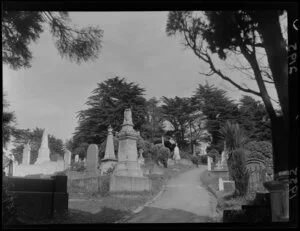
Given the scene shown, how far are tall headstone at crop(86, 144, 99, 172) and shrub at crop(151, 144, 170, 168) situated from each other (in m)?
2.07

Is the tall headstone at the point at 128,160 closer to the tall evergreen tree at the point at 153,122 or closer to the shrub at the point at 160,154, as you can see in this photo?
the tall evergreen tree at the point at 153,122

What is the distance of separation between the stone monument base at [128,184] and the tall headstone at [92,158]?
1.96 meters

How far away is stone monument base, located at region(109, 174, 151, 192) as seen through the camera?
8711 mm

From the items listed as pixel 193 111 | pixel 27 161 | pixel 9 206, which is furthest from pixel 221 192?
pixel 27 161

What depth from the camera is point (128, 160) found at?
34.3 ft

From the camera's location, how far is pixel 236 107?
22.7 ft

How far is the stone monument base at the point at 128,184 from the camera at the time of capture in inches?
343

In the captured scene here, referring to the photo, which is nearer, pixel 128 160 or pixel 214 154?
pixel 214 154

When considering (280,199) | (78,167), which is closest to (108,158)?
(78,167)

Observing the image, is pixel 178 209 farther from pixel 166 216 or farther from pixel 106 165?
pixel 106 165

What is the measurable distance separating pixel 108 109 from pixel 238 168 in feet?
12.0

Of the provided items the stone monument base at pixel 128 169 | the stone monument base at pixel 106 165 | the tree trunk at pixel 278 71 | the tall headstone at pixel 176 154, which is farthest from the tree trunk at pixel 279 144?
the stone monument base at pixel 106 165
